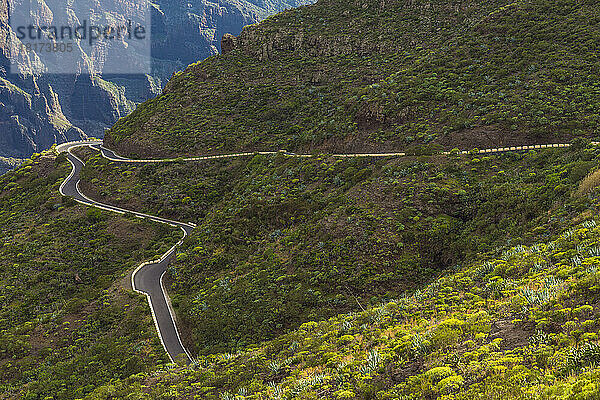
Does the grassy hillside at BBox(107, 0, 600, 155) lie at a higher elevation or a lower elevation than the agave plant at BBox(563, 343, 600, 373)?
higher

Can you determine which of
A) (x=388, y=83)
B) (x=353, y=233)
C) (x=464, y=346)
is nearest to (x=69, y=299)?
(x=353, y=233)

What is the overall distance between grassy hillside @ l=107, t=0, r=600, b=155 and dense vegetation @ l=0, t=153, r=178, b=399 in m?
15.8

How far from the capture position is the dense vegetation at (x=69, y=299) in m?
23.4

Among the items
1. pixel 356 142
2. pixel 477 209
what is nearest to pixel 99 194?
pixel 356 142

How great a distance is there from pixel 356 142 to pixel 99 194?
3473 centimetres

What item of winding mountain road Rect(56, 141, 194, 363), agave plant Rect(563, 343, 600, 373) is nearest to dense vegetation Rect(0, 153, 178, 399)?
winding mountain road Rect(56, 141, 194, 363)

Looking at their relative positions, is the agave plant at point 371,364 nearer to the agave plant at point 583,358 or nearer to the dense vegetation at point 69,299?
the agave plant at point 583,358

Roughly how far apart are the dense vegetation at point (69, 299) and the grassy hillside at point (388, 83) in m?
15.8

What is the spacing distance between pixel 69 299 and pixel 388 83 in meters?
39.7

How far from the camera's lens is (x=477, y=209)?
25516mm

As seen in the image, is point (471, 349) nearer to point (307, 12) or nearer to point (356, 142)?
point (356, 142)

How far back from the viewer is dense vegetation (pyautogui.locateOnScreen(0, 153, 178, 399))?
922 inches

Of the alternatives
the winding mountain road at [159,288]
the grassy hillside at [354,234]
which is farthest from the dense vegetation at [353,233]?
the winding mountain road at [159,288]

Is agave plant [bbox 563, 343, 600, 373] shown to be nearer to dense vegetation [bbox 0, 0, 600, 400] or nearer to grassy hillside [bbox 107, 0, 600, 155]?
dense vegetation [bbox 0, 0, 600, 400]
